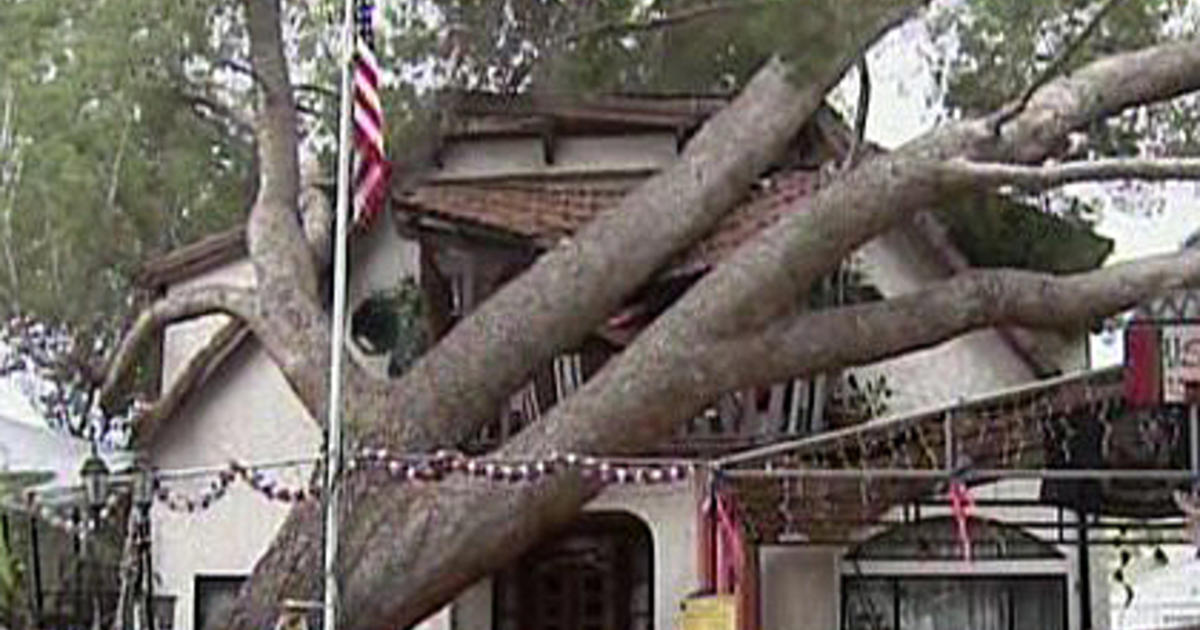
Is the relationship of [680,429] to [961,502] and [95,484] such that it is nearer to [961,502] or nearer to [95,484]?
[961,502]

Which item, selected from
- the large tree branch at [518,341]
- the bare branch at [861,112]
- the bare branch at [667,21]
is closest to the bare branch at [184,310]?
the large tree branch at [518,341]

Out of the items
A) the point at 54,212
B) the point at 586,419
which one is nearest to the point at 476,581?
the point at 586,419

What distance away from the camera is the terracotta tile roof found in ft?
54.1

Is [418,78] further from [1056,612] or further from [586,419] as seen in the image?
[1056,612]

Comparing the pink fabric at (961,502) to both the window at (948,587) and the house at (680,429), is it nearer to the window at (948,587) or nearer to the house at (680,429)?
the house at (680,429)

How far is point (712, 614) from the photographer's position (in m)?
12.7

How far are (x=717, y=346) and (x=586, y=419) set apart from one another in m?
1.04

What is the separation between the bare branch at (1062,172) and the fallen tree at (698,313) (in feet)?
0.07

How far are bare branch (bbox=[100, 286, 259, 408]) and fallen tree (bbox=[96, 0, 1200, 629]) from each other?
1.07 meters

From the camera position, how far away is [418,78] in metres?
18.3

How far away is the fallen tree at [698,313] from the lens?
1421 cm

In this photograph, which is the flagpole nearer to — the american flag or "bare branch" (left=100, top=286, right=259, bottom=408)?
the american flag

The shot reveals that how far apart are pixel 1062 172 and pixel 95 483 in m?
7.26

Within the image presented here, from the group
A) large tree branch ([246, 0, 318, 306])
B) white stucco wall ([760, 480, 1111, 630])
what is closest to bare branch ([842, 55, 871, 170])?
white stucco wall ([760, 480, 1111, 630])
